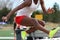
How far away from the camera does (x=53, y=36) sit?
139 inches

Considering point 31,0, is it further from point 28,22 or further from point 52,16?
point 52,16

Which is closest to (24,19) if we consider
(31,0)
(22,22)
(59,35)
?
(22,22)

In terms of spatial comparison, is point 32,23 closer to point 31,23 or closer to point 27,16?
point 31,23

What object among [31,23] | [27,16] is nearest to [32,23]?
[31,23]

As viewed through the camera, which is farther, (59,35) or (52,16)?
(52,16)

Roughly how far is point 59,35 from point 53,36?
13 centimetres

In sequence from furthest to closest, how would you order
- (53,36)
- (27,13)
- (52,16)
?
(52,16)
(27,13)
(53,36)

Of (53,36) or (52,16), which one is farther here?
(52,16)

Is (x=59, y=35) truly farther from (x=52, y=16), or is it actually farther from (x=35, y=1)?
(x=52, y=16)

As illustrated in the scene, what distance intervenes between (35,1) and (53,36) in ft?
1.94

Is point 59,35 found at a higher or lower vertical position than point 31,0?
lower

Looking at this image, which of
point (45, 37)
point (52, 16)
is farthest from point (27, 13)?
point (52, 16)

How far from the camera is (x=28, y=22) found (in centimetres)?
362

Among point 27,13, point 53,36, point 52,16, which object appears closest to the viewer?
point 53,36
